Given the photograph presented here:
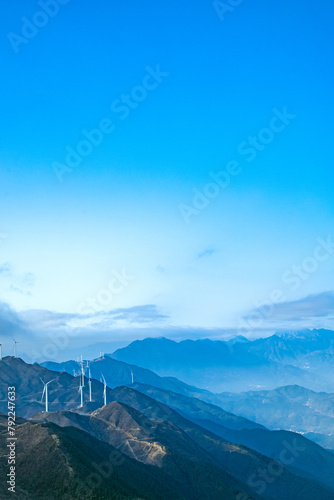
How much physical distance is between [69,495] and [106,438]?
327ft

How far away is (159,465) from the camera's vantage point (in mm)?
150000

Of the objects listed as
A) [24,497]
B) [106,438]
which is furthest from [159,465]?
[24,497]

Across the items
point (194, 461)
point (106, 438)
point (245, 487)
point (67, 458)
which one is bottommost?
point (245, 487)

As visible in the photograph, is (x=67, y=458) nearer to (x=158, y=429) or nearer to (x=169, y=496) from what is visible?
(x=169, y=496)

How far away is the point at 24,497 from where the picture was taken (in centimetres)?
9044

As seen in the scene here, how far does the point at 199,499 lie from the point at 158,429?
6452 centimetres

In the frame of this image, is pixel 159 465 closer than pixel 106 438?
Yes

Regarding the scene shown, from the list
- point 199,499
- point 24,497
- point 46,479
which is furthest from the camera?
point 199,499

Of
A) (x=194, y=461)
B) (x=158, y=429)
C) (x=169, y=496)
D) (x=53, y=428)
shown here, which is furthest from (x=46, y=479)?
(x=158, y=429)

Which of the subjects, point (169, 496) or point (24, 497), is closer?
point (24, 497)

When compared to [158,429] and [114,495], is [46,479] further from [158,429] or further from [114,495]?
[158,429]

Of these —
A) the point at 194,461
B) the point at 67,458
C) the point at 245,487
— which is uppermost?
the point at 67,458

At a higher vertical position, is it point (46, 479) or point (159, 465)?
point (46, 479)

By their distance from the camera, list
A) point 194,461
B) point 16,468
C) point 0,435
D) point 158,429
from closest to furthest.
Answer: point 16,468 < point 0,435 < point 194,461 < point 158,429
